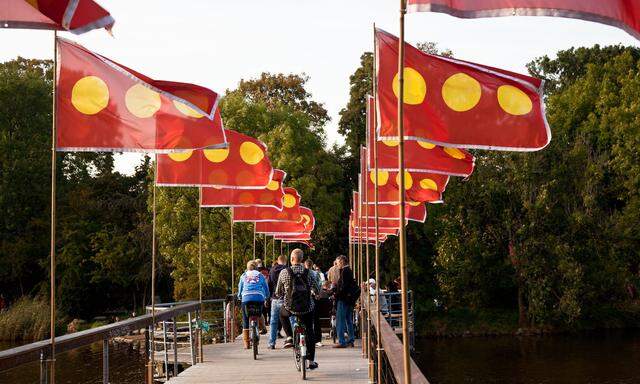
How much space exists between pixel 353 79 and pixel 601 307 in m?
20.3

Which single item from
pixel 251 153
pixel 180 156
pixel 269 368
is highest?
pixel 251 153

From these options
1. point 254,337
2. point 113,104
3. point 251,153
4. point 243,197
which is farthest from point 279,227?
point 113,104

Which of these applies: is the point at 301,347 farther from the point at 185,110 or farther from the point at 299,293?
the point at 185,110

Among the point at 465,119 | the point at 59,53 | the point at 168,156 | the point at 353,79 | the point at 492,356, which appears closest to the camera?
the point at 465,119

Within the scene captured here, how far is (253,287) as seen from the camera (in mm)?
17859

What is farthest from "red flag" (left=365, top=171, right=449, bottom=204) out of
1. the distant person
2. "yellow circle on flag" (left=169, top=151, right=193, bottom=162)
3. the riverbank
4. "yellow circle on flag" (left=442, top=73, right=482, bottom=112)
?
the riverbank

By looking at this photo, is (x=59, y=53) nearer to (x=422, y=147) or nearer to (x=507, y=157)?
(x=422, y=147)

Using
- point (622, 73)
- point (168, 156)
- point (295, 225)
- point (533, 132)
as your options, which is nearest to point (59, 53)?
point (533, 132)

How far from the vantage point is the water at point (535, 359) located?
1687 inches

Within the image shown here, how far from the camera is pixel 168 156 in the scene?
17.2m

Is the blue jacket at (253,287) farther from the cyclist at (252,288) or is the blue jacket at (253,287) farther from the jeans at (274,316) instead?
the jeans at (274,316)

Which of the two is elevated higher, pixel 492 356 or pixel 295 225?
pixel 295 225

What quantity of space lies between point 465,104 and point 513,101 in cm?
58

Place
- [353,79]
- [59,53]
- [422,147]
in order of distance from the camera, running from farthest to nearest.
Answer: [353,79] → [422,147] → [59,53]
